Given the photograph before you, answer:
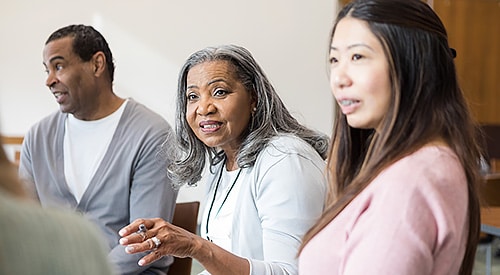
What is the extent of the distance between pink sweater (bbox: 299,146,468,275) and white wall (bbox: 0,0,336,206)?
12.9 ft

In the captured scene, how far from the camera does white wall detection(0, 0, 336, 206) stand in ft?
16.9

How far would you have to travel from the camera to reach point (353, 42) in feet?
4.02

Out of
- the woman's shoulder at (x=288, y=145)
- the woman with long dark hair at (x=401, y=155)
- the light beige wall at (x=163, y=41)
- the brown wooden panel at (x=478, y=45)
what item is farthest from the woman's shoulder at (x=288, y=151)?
the brown wooden panel at (x=478, y=45)

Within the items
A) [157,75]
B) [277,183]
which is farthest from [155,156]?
[157,75]

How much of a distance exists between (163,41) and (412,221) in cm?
445

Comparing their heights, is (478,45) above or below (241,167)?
below

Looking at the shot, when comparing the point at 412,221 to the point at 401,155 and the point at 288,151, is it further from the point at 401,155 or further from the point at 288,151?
the point at 288,151

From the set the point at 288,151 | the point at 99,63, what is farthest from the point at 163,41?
the point at 288,151

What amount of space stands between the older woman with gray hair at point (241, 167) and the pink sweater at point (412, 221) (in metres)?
0.59

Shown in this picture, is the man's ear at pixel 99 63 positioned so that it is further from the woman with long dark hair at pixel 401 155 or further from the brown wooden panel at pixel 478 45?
the brown wooden panel at pixel 478 45

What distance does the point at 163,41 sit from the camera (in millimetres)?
5371

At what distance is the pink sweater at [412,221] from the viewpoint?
1.09 metres

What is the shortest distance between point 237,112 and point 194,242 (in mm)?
436

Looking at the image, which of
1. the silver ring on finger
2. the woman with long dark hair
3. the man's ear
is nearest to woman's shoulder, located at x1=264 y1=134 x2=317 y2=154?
the silver ring on finger
